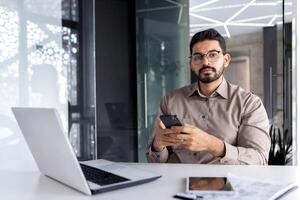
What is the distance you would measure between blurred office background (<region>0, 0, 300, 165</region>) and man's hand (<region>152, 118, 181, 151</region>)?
54.2 inches

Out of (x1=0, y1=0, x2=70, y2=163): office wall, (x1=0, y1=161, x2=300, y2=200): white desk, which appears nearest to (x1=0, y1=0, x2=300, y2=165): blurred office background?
(x1=0, y1=0, x2=70, y2=163): office wall

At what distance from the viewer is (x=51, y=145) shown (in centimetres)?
90

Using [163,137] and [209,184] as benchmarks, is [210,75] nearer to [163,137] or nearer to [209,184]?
[163,137]

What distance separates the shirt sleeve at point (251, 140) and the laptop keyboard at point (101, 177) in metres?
0.54

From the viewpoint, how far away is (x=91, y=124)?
3471 millimetres

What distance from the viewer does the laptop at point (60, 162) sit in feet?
2.70

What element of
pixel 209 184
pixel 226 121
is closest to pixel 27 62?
pixel 226 121

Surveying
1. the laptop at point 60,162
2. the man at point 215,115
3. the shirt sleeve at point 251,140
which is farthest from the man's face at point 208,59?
the laptop at point 60,162

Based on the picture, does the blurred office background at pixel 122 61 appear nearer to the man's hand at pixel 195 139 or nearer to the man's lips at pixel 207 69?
the man's lips at pixel 207 69

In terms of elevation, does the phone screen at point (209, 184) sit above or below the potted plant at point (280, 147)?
above

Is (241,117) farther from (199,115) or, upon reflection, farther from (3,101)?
(3,101)

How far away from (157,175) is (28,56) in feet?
7.56

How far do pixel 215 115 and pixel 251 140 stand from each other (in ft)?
0.79

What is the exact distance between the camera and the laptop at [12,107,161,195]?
824 millimetres
